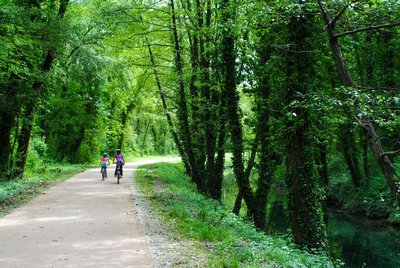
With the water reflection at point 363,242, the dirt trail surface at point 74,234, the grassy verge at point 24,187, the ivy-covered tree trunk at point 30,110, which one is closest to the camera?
the dirt trail surface at point 74,234

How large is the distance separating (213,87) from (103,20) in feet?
19.8

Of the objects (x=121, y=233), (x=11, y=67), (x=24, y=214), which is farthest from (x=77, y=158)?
(x=121, y=233)

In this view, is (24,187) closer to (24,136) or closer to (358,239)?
(24,136)

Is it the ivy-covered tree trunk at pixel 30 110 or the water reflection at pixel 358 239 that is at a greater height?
the ivy-covered tree trunk at pixel 30 110

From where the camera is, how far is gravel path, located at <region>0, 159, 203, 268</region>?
7.52m

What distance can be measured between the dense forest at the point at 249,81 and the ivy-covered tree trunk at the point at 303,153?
0.03m

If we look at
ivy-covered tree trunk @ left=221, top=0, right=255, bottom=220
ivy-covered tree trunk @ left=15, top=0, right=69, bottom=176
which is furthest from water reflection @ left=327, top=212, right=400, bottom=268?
ivy-covered tree trunk @ left=15, top=0, right=69, bottom=176

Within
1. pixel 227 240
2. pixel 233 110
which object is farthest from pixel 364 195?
pixel 227 240

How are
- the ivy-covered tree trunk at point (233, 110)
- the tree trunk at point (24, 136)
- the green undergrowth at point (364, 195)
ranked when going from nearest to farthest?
the ivy-covered tree trunk at point (233, 110) → the tree trunk at point (24, 136) → the green undergrowth at point (364, 195)

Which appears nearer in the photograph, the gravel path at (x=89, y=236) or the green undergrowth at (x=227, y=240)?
the gravel path at (x=89, y=236)

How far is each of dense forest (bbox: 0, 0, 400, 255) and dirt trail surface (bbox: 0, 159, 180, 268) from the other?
4341 millimetres

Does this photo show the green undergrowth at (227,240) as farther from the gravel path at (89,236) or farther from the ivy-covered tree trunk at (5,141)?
the ivy-covered tree trunk at (5,141)

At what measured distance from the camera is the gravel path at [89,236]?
7523mm

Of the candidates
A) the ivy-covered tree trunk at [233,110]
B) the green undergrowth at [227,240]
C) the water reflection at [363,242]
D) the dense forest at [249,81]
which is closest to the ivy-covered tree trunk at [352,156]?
the dense forest at [249,81]
